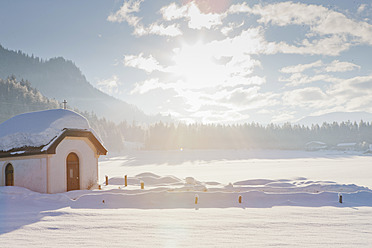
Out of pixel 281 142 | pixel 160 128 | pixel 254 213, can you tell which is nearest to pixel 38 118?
pixel 254 213

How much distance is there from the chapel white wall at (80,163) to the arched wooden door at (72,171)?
25 cm

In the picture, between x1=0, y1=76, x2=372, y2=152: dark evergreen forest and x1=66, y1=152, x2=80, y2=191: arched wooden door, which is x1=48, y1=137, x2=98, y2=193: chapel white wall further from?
x1=0, y1=76, x2=372, y2=152: dark evergreen forest

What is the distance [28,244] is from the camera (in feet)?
30.6

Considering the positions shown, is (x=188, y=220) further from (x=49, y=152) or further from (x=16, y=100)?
(x=16, y=100)

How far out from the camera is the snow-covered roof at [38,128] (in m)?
21.9

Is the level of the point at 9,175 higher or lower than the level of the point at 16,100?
lower

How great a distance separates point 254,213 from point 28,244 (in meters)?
10.6

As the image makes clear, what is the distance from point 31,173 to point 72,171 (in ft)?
9.57

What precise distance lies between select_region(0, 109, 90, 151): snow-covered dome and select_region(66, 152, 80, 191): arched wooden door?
2.31 metres

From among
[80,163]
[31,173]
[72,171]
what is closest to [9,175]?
[31,173]

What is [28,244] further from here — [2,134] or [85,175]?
[2,134]

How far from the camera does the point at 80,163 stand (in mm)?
23422

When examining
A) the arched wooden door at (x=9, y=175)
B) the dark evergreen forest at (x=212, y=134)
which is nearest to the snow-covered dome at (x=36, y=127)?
the arched wooden door at (x=9, y=175)

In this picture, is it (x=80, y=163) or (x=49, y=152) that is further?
(x=80, y=163)
